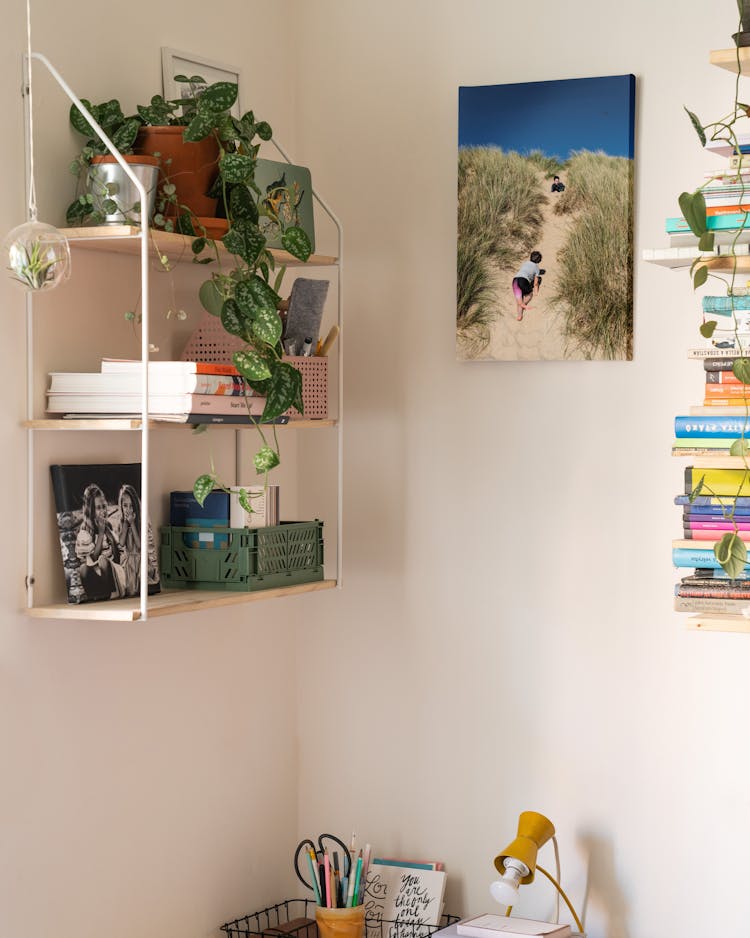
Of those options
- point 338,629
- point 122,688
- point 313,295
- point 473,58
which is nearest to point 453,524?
point 338,629

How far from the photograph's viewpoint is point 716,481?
201 cm

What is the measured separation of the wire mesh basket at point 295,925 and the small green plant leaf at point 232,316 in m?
1.23

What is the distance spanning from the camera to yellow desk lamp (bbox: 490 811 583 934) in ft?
7.65

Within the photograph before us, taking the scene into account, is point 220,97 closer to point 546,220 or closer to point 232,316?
point 232,316

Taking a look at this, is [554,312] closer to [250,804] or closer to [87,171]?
[87,171]

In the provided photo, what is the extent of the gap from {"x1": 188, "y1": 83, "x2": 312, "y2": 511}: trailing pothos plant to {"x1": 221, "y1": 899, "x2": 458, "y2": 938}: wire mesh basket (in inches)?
37.8

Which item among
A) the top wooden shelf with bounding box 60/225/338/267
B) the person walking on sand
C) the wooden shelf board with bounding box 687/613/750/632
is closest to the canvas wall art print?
the person walking on sand

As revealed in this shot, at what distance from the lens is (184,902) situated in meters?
2.50

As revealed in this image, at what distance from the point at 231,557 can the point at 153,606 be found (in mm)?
273

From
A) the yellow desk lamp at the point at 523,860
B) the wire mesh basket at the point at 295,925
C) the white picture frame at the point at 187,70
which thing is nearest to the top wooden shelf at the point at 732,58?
the white picture frame at the point at 187,70

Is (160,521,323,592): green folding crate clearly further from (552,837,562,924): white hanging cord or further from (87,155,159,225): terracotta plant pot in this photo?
(552,837,562,924): white hanging cord

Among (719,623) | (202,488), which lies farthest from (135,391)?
(719,623)

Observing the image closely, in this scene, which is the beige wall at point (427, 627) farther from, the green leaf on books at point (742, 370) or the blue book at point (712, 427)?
the green leaf on books at point (742, 370)

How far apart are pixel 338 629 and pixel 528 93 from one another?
1210 mm
